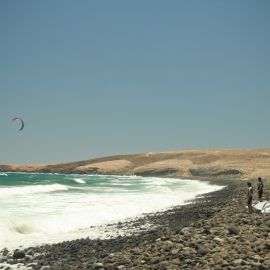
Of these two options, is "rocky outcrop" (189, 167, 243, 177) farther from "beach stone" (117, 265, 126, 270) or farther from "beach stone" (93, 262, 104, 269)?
"beach stone" (117, 265, 126, 270)

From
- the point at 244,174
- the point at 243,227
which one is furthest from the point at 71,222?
the point at 244,174

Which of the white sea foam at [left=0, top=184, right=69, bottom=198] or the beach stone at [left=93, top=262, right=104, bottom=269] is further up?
the beach stone at [left=93, top=262, right=104, bottom=269]

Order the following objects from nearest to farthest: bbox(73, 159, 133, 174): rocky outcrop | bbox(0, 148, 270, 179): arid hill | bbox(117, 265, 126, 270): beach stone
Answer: bbox(117, 265, 126, 270): beach stone < bbox(0, 148, 270, 179): arid hill < bbox(73, 159, 133, 174): rocky outcrop

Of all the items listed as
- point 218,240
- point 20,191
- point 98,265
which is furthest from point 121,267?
point 20,191

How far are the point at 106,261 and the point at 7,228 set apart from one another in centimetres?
898

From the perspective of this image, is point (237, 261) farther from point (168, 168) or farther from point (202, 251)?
point (168, 168)

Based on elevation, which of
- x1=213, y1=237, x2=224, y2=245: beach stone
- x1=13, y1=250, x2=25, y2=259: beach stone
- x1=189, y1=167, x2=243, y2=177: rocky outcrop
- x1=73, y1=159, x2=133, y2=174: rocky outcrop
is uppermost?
x1=213, y1=237, x2=224, y2=245: beach stone

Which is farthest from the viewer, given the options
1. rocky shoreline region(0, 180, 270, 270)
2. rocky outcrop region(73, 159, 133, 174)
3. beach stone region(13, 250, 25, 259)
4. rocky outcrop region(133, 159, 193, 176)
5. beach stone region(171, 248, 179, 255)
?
rocky outcrop region(73, 159, 133, 174)

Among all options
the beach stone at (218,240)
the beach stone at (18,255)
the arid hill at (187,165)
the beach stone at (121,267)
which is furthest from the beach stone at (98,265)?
the arid hill at (187,165)

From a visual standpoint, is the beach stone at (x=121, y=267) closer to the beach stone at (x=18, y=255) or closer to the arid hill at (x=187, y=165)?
the beach stone at (x=18, y=255)

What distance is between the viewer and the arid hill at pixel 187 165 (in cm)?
8317

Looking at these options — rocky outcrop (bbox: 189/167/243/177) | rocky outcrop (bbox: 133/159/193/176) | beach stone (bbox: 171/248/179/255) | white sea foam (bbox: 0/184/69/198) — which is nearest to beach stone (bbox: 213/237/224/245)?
beach stone (bbox: 171/248/179/255)

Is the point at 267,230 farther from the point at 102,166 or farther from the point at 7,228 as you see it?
the point at 102,166

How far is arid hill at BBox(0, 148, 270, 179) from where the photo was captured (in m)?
83.2
